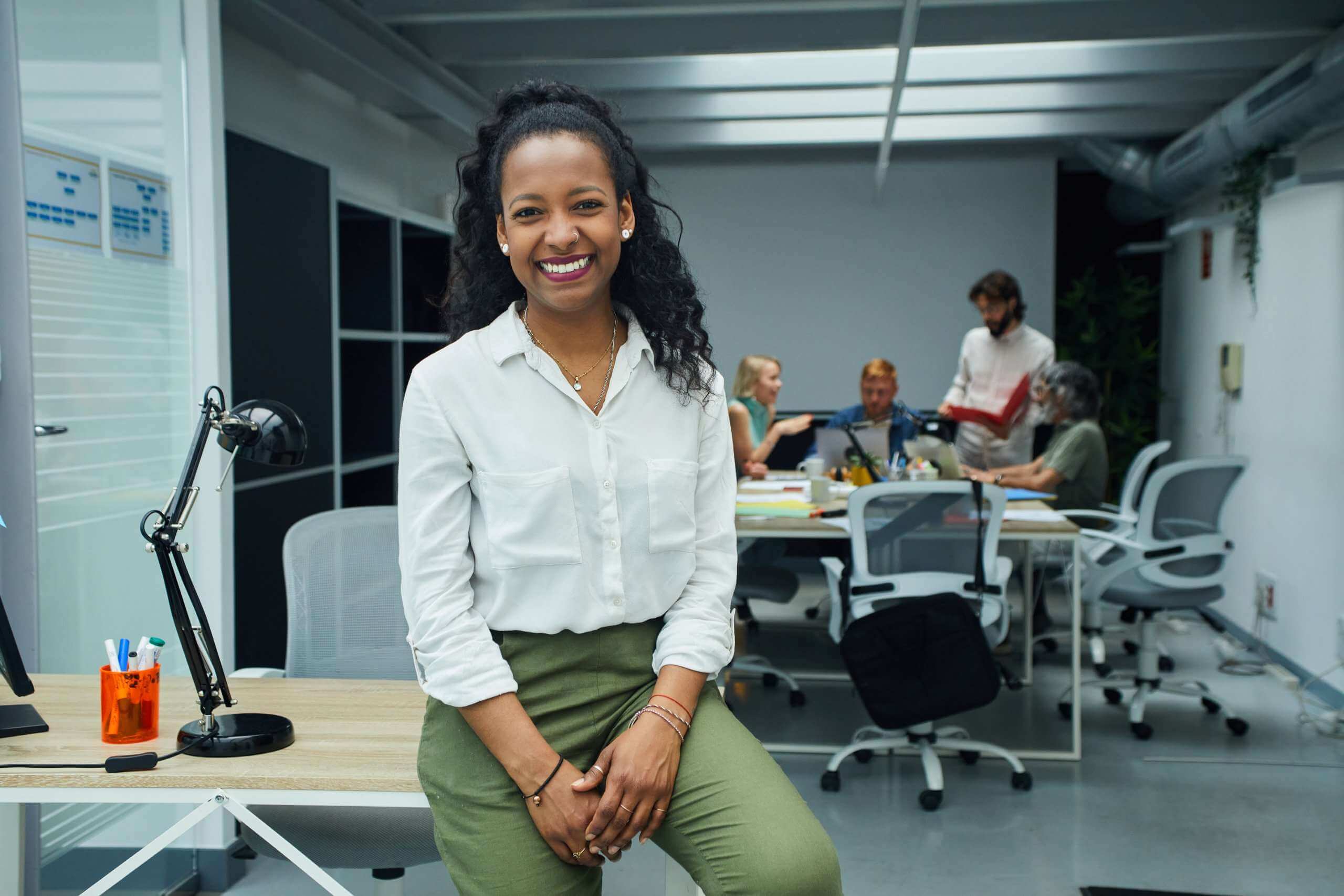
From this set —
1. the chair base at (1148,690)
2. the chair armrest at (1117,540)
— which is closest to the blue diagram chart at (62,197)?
the chair armrest at (1117,540)

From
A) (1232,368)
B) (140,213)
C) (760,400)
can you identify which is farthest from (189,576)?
(1232,368)

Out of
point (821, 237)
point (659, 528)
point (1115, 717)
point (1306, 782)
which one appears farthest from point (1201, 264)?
point (659, 528)

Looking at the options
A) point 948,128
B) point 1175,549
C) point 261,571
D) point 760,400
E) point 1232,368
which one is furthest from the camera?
point 948,128

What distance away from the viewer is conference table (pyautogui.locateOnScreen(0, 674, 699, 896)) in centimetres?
164

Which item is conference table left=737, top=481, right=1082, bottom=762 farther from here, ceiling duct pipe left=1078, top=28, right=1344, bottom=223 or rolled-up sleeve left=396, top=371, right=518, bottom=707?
rolled-up sleeve left=396, top=371, right=518, bottom=707

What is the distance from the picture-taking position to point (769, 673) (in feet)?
17.1

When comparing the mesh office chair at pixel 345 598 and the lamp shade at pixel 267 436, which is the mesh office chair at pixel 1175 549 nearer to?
the mesh office chair at pixel 345 598

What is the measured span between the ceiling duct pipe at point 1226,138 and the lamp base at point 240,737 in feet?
14.7

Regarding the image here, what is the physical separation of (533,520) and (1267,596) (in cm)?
534

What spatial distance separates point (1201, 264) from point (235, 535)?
20.3 ft

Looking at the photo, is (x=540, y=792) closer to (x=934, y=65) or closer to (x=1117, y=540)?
(x=1117, y=540)

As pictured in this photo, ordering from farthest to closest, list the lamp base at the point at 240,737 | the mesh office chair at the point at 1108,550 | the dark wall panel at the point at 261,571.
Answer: the mesh office chair at the point at 1108,550
the dark wall panel at the point at 261,571
the lamp base at the point at 240,737

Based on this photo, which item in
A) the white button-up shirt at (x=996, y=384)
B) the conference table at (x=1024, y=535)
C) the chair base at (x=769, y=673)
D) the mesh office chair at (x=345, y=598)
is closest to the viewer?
the mesh office chair at (x=345, y=598)

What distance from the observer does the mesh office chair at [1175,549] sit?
4.35 metres
